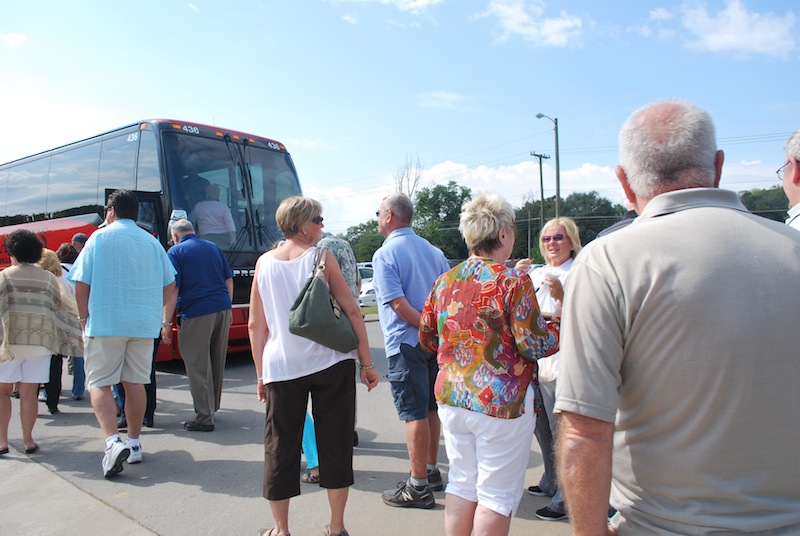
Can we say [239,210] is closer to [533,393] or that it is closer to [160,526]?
[160,526]

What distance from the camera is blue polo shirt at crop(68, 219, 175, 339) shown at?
14.6ft

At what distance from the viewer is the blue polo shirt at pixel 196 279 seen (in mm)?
5613

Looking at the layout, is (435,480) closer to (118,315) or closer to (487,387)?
(487,387)

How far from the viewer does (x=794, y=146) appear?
10.4ft

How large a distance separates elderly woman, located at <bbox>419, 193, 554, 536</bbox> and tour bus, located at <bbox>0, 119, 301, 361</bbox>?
5.51 m

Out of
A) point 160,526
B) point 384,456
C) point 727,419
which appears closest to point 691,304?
point 727,419

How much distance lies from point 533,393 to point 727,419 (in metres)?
1.38

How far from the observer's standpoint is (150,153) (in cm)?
865

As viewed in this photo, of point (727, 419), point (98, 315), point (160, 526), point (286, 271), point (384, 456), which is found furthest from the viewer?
point (384, 456)

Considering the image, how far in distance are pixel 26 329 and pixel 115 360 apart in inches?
43.2

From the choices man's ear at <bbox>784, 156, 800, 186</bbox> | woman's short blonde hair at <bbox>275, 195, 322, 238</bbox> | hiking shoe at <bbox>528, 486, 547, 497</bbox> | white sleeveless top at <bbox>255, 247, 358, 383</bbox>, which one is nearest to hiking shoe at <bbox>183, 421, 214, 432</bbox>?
white sleeveless top at <bbox>255, 247, 358, 383</bbox>

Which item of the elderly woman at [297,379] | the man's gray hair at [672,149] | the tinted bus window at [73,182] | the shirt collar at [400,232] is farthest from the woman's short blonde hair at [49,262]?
the man's gray hair at [672,149]

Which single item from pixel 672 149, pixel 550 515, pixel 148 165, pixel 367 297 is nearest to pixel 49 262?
pixel 148 165

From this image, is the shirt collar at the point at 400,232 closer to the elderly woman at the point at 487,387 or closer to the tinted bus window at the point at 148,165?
the elderly woman at the point at 487,387
